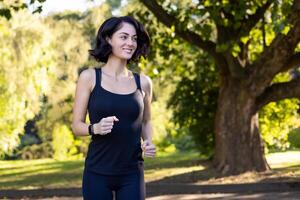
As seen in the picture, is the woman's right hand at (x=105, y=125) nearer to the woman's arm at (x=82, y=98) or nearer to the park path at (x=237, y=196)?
the woman's arm at (x=82, y=98)

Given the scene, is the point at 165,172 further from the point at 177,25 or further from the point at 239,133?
the point at 177,25

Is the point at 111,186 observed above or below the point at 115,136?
below

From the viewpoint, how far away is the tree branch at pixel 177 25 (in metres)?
13.2

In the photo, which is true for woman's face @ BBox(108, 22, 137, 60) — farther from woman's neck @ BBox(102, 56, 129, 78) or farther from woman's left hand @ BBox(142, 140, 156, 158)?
woman's left hand @ BBox(142, 140, 156, 158)

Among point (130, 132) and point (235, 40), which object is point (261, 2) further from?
point (130, 132)

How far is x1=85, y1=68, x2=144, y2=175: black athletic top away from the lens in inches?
127

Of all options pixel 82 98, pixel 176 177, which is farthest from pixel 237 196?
pixel 82 98

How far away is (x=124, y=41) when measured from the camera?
341cm

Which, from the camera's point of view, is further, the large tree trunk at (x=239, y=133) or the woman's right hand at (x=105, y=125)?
the large tree trunk at (x=239, y=133)

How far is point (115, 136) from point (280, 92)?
1053 cm

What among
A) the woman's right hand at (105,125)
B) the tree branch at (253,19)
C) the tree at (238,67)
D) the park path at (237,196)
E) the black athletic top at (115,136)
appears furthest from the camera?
the tree branch at (253,19)

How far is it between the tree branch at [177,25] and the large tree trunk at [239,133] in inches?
35.4

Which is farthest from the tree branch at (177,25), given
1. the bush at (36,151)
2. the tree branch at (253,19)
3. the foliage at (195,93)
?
the bush at (36,151)

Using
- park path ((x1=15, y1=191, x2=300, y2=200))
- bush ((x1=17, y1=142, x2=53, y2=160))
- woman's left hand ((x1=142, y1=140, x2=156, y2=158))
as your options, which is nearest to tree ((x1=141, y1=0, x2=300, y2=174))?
park path ((x1=15, y1=191, x2=300, y2=200))
